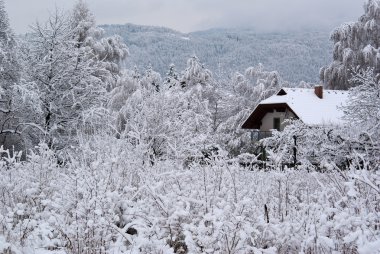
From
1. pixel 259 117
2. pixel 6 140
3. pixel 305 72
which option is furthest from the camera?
pixel 305 72

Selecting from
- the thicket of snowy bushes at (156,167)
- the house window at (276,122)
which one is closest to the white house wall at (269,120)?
the house window at (276,122)

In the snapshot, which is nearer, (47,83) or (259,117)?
(47,83)

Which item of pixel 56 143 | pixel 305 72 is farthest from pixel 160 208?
pixel 305 72

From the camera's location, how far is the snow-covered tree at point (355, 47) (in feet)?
106

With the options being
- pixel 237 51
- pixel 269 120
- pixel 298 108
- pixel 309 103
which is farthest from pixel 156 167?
pixel 237 51

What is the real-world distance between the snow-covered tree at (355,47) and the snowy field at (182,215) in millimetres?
26866

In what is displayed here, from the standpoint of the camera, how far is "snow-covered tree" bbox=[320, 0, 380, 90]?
106ft

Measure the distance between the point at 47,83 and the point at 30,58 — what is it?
1264 millimetres

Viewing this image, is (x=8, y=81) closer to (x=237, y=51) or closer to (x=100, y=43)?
(x=100, y=43)

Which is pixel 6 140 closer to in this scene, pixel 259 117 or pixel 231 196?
pixel 231 196

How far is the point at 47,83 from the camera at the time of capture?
18.3 meters

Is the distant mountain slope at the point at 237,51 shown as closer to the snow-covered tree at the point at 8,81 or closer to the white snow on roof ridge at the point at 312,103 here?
the white snow on roof ridge at the point at 312,103

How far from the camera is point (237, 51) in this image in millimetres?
87875

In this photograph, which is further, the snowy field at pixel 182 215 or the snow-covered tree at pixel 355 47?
the snow-covered tree at pixel 355 47
